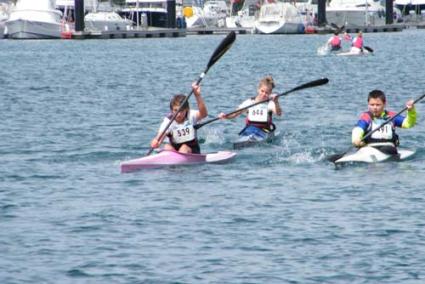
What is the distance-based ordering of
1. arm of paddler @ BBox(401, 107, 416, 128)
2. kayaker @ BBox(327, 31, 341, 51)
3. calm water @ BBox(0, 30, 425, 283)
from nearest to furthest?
calm water @ BBox(0, 30, 425, 283) < arm of paddler @ BBox(401, 107, 416, 128) < kayaker @ BBox(327, 31, 341, 51)

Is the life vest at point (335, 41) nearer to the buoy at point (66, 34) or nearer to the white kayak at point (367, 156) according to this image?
the buoy at point (66, 34)

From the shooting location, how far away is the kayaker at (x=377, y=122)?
73.9 feet

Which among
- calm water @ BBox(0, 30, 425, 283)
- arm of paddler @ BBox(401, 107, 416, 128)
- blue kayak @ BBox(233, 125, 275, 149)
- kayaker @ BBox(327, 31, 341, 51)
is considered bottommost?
kayaker @ BBox(327, 31, 341, 51)

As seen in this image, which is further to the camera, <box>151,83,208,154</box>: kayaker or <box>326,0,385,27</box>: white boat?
<box>326,0,385,27</box>: white boat

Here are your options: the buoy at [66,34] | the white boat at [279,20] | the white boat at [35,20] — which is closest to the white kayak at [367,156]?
the white boat at [35,20]

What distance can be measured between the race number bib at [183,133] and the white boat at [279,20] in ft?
293

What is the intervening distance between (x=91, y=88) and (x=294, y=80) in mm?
8381

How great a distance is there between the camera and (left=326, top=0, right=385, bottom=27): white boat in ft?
402

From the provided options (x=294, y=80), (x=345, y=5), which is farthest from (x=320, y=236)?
(x=345, y=5)

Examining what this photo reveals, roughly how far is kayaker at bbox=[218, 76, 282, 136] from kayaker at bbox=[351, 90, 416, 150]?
282 centimetres

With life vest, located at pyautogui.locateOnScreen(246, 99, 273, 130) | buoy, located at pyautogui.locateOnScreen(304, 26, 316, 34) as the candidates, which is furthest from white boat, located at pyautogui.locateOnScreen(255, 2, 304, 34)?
life vest, located at pyautogui.locateOnScreen(246, 99, 273, 130)

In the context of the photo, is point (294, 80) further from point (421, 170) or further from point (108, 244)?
point (108, 244)

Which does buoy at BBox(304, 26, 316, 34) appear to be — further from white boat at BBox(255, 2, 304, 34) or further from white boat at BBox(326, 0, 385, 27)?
white boat at BBox(326, 0, 385, 27)

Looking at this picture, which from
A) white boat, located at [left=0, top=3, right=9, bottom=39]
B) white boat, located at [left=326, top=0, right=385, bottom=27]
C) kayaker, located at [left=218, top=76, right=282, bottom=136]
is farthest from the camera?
white boat, located at [left=326, top=0, right=385, bottom=27]
